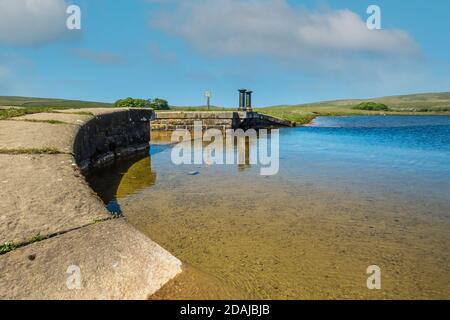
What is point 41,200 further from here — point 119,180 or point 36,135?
point 119,180

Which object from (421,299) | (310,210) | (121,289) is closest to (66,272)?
(121,289)

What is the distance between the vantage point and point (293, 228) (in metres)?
3.78

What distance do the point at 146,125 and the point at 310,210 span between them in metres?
8.13

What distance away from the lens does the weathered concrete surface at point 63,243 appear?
5.52 ft

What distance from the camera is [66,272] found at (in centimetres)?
177

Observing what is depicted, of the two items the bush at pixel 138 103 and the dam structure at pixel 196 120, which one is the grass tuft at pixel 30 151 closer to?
the dam structure at pixel 196 120

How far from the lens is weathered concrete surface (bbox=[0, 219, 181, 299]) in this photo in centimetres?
164

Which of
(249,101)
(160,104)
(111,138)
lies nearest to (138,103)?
(160,104)

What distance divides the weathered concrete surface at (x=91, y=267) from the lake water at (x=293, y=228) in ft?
0.53

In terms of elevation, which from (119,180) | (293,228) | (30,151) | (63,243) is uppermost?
(30,151)

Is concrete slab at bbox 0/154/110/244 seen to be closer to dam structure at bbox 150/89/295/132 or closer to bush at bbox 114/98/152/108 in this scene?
dam structure at bbox 150/89/295/132

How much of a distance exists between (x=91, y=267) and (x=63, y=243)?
36 centimetres

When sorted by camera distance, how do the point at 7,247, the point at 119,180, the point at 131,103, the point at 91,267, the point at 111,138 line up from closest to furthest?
the point at 91,267
the point at 7,247
the point at 119,180
the point at 111,138
the point at 131,103
